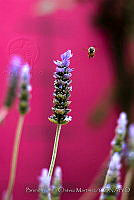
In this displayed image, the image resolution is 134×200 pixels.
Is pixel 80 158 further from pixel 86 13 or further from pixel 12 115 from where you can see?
pixel 86 13

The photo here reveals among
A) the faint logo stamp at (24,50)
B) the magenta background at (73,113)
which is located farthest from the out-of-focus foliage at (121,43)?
the faint logo stamp at (24,50)

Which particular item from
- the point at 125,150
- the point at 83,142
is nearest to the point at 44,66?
the point at 125,150

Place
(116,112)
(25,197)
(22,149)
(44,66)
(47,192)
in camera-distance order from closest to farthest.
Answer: (47,192) < (44,66) < (25,197) < (22,149) < (116,112)

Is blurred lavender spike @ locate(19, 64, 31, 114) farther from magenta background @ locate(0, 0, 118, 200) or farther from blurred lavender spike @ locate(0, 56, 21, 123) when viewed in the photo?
magenta background @ locate(0, 0, 118, 200)

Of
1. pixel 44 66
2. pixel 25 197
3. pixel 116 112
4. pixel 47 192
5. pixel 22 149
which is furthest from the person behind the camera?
pixel 116 112

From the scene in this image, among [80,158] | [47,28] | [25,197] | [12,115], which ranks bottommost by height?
[25,197]

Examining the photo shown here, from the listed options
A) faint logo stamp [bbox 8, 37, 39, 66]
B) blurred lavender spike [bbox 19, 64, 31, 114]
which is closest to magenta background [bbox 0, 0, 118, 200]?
faint logo stamp [bbox 8, 37, 39, 66]

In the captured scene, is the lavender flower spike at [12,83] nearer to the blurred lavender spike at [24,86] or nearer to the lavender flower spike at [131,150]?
the blurred lavender spike at [24,86]

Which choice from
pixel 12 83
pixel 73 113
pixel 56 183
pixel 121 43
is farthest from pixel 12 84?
pixel 121 43
